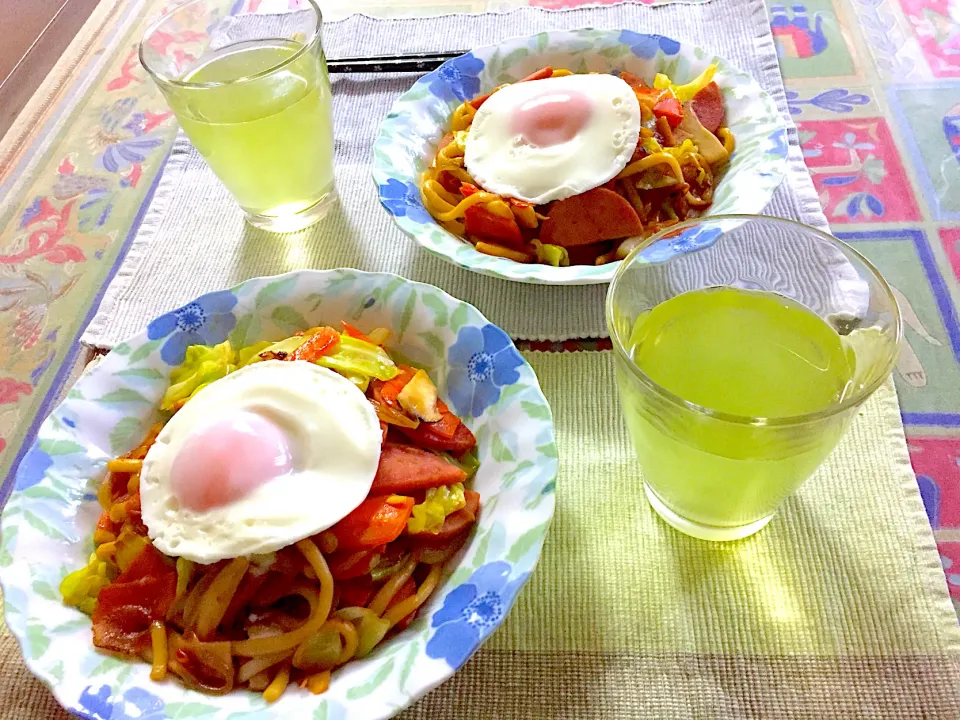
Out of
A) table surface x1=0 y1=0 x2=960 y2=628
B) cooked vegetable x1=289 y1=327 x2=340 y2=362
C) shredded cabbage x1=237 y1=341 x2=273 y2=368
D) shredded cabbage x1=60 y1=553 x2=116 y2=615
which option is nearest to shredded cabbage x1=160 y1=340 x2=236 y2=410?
shredded cabbage x1=237 y1=341 x2=273 y2=368

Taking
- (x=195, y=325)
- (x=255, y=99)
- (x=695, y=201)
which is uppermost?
(x=255, y=99)

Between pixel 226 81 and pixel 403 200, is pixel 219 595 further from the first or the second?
pixel 226 81

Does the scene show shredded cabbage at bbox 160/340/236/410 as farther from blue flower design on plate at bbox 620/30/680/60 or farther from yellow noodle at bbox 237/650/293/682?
blue flower design on plate at bbox 620/30/680/60

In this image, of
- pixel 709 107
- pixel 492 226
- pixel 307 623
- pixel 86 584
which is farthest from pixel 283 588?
pixel 709 107

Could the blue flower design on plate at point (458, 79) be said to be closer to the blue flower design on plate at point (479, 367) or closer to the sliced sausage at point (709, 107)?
the sliced sausage at point (709, 107)

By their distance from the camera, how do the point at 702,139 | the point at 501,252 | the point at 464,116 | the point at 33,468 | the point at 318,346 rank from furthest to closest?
the point at 464,116
the point at 702,139
the point at 501,252
the point at 318,346
the point at 33,468

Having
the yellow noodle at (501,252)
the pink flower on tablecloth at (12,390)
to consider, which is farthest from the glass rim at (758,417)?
the pink flower on tablecloth at (12,390)

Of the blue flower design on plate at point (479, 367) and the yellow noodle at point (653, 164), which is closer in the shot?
the blue flower design on plate at point (479, 367)
